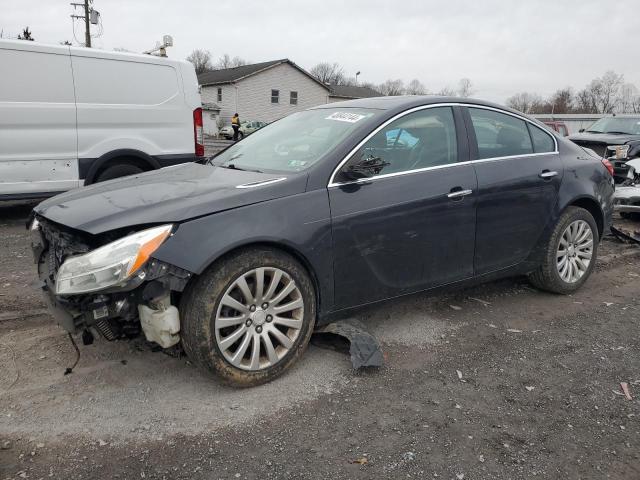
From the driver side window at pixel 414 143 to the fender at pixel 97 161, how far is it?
183 inches

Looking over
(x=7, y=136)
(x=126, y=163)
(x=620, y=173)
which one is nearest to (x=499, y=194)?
(x=126, y=163)

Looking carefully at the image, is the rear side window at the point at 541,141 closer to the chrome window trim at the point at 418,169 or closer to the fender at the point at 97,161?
the chrome window trim at the point at 418,169

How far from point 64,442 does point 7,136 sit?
501 cm

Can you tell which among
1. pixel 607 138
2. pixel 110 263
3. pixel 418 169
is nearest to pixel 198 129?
pixel 418 169

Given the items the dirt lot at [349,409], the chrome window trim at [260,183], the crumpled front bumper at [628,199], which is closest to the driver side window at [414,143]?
the chrome window trim at [260,183]

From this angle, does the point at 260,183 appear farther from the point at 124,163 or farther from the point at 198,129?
the point at 198,129

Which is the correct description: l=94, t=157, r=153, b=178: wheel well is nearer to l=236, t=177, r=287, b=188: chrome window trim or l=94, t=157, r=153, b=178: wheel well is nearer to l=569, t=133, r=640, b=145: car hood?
l=236, t=177, r=287, b=188: chrome window trim

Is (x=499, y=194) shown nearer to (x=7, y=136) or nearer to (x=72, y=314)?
(x=72, y=314)

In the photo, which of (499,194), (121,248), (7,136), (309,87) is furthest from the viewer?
(309,87)

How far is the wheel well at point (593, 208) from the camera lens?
4698mm

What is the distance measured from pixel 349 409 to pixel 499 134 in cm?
254

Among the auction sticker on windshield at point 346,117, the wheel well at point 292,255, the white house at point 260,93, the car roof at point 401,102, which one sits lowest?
the wheel well at point 292,255

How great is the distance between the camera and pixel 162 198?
118 inches

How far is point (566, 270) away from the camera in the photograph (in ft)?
15.4
